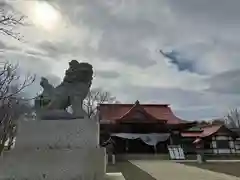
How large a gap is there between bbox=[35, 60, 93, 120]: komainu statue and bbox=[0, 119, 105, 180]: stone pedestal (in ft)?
0.89

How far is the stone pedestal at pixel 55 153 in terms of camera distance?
4684 mm

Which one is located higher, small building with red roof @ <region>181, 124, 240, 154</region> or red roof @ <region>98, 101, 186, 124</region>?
red roof @ <region>98, 101, 186, 124</region>

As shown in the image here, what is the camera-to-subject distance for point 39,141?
4.96 metres

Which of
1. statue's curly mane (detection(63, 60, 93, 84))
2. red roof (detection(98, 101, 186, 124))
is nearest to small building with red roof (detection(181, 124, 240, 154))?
red roof (detection(98, 101, 186, 124))

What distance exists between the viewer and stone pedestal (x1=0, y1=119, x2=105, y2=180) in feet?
15.4

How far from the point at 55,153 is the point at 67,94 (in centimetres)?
130

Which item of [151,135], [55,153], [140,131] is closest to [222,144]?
[151,135]

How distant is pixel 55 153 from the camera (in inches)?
187

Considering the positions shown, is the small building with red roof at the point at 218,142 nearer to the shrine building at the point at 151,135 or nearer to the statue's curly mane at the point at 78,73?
the shrine building at the point at 151,135

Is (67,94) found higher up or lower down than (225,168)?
higher up

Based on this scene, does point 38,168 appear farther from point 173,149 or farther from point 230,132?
point 230,132

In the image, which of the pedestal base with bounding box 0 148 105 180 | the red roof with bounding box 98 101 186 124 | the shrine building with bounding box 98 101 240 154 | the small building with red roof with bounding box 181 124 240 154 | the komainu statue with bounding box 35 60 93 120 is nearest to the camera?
the pedestal base with bounding box 0 148 105 180

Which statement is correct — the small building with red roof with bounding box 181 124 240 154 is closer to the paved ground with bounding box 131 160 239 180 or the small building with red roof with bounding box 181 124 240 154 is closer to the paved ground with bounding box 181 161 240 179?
the paved ground with bounding box 181 161 240 179

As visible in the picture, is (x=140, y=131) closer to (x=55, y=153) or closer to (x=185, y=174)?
(x=185, y=174)
